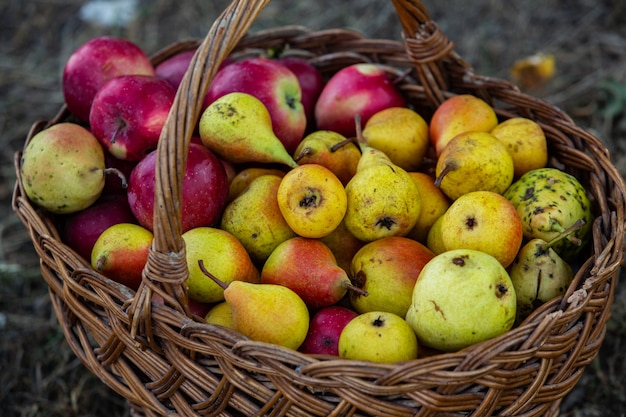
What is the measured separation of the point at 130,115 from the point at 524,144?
1.05 m

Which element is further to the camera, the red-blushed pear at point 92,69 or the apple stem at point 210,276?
the red-blushed pear at point 92,69

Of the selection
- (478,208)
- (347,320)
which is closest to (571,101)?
(478,208)

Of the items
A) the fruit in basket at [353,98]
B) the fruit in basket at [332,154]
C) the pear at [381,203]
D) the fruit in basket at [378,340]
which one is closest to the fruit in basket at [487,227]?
the pear at [381,203]

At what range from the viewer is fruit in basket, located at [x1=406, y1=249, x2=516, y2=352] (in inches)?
50.1

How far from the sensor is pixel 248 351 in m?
1.20

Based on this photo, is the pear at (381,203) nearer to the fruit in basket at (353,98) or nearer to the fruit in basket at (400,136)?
the fruit in basket at (400,136)

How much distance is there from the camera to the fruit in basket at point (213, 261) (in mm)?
1449

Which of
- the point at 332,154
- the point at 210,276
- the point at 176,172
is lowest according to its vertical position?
the point at 210,276

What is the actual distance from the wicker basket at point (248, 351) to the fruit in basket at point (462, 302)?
65 mm

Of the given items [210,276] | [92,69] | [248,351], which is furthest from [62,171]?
[248,351]

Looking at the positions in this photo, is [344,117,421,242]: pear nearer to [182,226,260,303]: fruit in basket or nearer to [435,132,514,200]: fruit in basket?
[435,132,514,200]: fruit in basket

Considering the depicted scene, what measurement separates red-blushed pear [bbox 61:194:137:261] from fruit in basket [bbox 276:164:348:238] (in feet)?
1.54

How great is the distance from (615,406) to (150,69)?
5.85 feet

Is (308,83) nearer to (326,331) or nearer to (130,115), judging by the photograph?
(130,115)
